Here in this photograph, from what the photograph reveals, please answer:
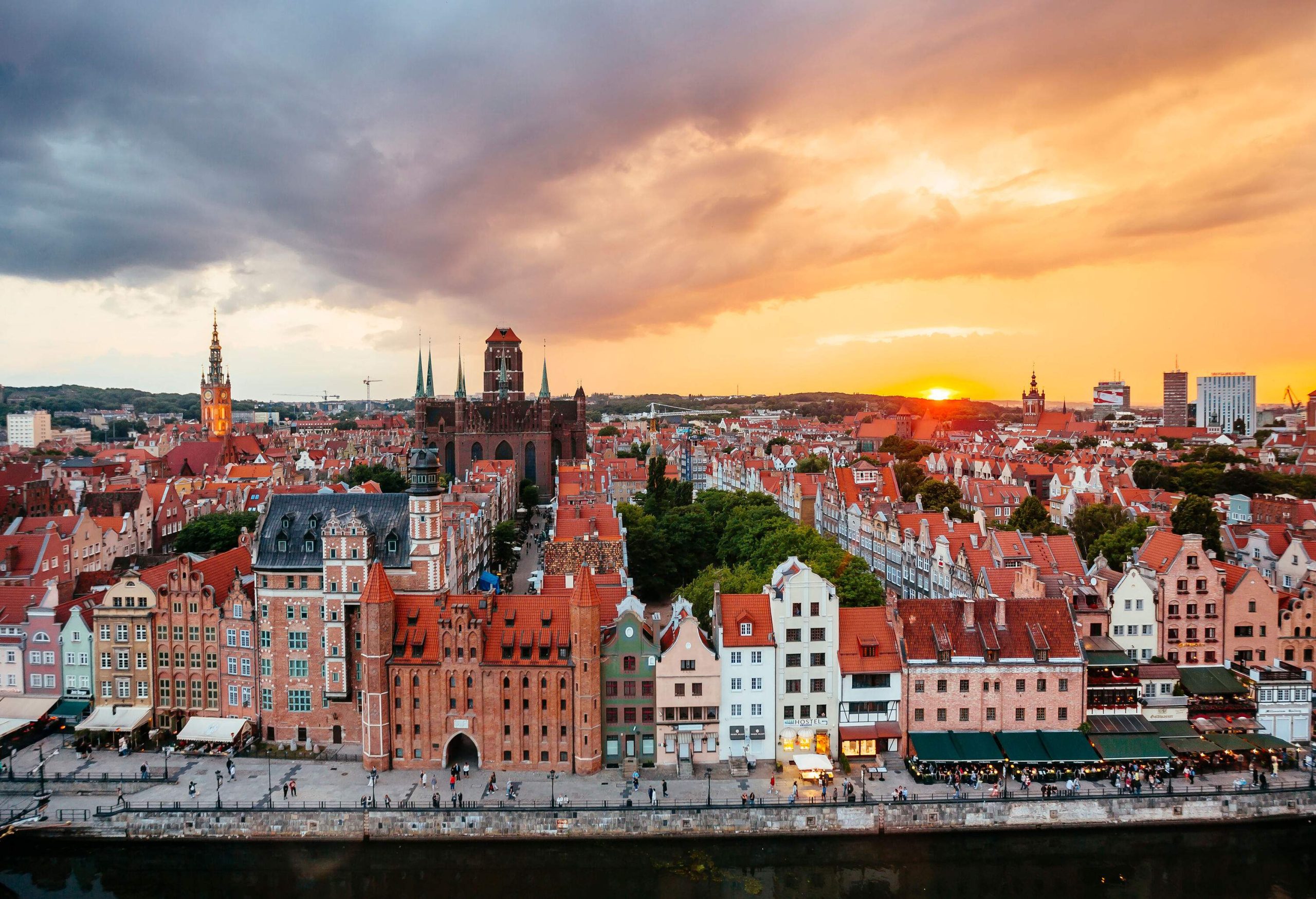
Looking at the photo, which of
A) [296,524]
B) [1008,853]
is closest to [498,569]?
[296,524]

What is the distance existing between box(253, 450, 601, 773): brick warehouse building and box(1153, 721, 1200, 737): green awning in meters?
35.2

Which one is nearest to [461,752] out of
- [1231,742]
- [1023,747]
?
[1023,747]

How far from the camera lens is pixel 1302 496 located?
378 ft

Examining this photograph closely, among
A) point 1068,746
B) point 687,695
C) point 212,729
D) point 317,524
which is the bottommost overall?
point 1068,746

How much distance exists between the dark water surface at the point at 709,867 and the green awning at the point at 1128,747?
4.12m

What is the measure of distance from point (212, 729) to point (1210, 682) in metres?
65.7

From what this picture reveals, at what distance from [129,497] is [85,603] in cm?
5618

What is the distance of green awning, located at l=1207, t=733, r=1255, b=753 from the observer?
170ft

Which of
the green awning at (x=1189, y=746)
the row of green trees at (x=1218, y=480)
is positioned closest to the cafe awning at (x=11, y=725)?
the green awning at (x=1189, y=746)

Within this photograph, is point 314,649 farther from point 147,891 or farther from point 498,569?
point 498,569

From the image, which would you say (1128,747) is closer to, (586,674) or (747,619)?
(747,619)

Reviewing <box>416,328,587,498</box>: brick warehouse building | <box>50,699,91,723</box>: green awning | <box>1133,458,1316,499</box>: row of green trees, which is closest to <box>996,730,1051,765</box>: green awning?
<box>50,699,91,723</box>: green awning

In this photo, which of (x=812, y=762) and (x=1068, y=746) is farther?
(x=1068, y=746)

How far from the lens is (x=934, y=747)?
51.0 m
